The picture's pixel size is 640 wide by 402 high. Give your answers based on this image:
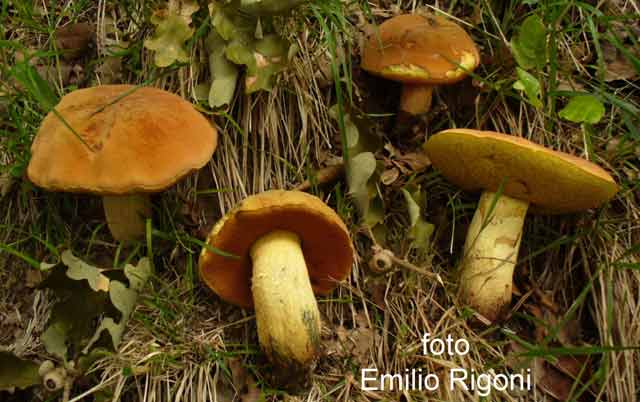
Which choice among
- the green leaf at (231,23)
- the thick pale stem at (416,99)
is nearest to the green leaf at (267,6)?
the green leaf at (231,23)

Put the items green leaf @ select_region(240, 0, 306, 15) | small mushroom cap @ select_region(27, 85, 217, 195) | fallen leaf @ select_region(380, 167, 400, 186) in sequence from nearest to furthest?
small mushroom cap @ select_region(27, 85, 217, 195) < green leaf @ select_region(240, 0, 306, 15) < fallen leaf @ select_region(380, 167, 400, 186)

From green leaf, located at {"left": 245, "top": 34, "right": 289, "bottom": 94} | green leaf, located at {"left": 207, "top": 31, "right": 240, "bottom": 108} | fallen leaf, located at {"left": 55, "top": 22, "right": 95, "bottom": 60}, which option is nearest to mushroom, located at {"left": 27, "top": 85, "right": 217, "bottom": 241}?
green leaf, located at {"left": 207, "top": 31, "right": 240, "bottom": 108}

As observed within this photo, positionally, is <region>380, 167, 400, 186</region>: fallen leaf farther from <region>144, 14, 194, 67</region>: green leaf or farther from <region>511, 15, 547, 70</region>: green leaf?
<region>144, 14, 194, 67</region>: green leaf

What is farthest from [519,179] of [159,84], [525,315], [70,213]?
[70,213]

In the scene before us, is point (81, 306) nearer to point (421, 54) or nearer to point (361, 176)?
point (361, 176)

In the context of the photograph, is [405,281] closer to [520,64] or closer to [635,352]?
[635,352]

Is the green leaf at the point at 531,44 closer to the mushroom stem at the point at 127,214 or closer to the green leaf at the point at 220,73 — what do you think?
the green leaf at the point at 220,73
